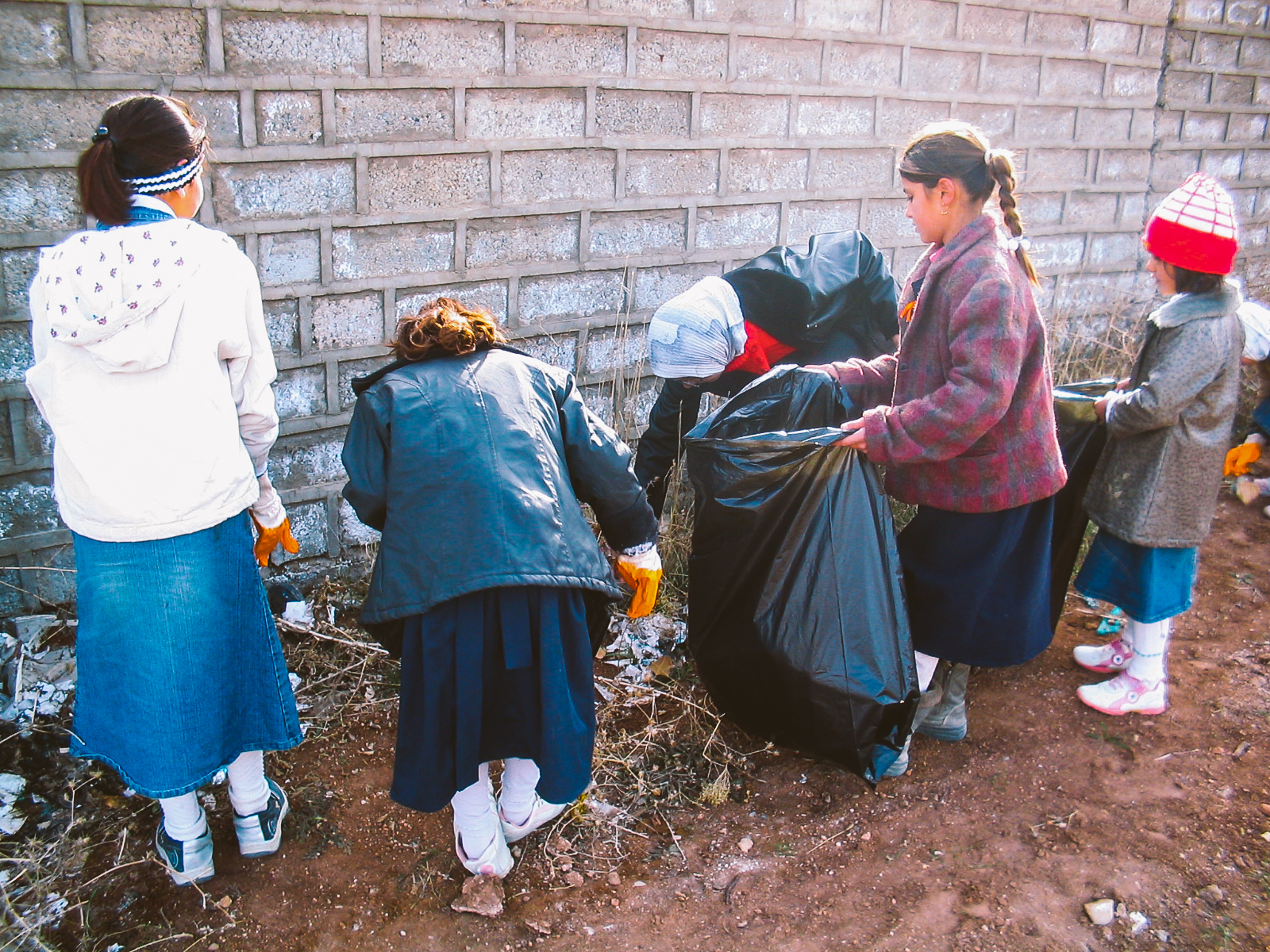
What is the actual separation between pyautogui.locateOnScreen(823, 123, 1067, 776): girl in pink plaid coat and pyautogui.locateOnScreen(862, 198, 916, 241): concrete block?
2.22 metres

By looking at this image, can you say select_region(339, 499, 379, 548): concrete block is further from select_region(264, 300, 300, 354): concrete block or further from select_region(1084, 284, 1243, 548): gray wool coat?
select_region(1084, 284, 1243, 548): gray wool coat

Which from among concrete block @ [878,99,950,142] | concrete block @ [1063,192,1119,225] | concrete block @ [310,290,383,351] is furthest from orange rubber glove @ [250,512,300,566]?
concrete block @ [1063,192,1119,225]

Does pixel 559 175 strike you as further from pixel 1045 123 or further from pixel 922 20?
pixel 1045 123

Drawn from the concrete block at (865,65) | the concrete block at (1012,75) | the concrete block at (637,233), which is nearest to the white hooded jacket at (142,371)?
the concrete block at (637,233)

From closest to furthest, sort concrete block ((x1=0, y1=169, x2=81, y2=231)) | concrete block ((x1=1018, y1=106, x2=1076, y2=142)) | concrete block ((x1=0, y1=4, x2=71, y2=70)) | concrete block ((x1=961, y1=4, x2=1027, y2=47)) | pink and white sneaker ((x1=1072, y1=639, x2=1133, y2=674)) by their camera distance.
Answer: concrete block ((x1=0, y1=4, x2=71, y2=70)) < concrete block ((x1=0, y1=169, x2=81, y2=231)) < pink and white sneaker ((x1=1072, y1=639, x2=1133, y2=674)) < concrete block ((x1=961, y1=4, x2=1027, y2=47)) < concrete block ((x1=1018, y1=106, x2=1076, y2=142))

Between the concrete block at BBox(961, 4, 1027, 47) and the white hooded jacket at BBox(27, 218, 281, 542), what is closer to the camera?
the white hooded jacket at BBox(27, 218, 281, 542)

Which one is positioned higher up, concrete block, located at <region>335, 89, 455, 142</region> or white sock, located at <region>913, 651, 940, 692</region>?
concrete block, located at <region>335, 89, 455, 142</region>

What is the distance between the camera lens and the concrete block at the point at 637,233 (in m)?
3.91

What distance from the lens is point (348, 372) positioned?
11.3 ft

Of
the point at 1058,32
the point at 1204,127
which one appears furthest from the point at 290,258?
the point at 1204,127

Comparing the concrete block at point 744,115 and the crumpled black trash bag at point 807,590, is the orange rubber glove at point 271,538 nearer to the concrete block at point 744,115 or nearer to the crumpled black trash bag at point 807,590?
the crumpled black trash bag at point 807,590

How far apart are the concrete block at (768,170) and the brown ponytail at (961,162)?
6.27 feet

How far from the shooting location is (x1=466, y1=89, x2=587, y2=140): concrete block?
3.47 meters

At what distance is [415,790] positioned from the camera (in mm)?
2158
